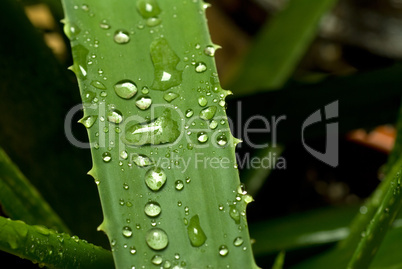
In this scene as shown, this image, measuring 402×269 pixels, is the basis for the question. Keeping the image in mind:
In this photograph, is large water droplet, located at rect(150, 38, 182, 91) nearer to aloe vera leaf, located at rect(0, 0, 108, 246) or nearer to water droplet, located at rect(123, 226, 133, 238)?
water droplet, located at rect(123, 226, 133, 238)

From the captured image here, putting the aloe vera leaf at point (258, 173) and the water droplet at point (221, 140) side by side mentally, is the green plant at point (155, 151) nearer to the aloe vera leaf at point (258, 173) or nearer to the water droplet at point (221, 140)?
the water droplet at point (221, 140)

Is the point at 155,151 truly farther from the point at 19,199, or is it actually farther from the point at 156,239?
the point at 19,199

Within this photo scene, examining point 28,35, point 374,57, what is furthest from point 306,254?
point 374,57

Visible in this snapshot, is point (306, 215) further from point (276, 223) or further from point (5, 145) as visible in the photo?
point (5, 145)

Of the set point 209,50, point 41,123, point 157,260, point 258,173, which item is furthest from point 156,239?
point 258,173

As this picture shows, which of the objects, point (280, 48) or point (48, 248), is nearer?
point (48, 248)

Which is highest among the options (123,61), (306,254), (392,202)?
(123,61)
